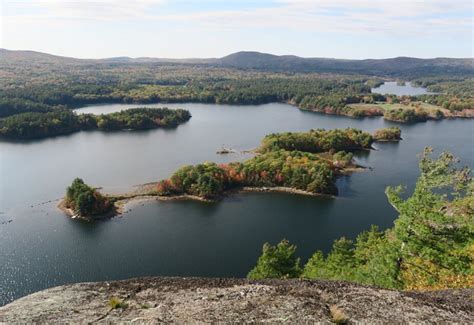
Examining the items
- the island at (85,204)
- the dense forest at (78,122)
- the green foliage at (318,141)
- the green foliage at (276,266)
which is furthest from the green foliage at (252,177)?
the dense forest at (78,122)

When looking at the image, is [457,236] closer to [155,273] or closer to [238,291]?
[238,291]

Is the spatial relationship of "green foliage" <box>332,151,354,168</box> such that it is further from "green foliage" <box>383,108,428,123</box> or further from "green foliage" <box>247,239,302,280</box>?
"green foliage" <box>383,108,428,123</box>

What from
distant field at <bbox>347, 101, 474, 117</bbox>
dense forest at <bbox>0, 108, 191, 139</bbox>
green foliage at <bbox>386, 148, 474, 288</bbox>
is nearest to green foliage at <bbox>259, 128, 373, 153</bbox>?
dense forest at <bbox>0, 108, 191, 139</bbox>

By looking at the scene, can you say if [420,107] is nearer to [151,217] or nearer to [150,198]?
[150,198]

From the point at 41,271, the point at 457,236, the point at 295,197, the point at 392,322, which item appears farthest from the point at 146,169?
the point at 392,322

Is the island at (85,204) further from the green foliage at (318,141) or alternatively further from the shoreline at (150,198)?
the green foliage at (318,141)

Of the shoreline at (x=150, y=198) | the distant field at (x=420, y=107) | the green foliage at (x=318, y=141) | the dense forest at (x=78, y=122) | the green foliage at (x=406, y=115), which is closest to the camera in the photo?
the shoreline at (x=150, y=198)
